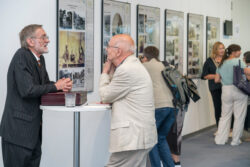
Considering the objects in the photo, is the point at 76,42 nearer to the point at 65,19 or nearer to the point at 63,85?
the point at 65,19

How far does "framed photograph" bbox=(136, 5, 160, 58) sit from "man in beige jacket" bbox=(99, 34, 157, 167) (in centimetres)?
250

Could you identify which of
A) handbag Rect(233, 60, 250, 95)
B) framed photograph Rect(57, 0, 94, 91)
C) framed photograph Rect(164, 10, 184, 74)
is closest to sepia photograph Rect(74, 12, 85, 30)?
framed photograph Rect(57, 0, 94, 91)

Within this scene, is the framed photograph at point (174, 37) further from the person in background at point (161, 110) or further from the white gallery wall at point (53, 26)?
the person in background at point (161, 110)

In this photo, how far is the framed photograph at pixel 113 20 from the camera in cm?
488

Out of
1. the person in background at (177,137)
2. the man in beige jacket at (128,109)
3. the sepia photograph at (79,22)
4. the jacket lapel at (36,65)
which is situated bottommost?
the person in background at (177,137)

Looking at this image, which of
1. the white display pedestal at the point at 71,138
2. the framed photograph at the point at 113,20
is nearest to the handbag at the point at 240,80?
the framed photograph at the point at 113,20

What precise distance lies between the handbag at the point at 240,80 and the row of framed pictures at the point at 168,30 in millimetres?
975

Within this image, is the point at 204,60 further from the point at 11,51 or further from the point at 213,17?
the point at 11,51

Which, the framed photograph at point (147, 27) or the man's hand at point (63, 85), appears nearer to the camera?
the man's hand at point (63, 85)

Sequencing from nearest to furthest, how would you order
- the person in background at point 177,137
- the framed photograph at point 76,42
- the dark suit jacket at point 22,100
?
the dark suit jacket at point 22,100 → the framed photograph at point 76,42 → the person in background at point 177,137

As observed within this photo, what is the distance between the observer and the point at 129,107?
299 cm

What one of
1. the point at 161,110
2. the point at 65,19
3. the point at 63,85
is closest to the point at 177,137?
the point at 161,110

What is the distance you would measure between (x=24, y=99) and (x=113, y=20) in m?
2.14

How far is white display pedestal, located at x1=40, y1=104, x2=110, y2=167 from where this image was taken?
4.19 m
